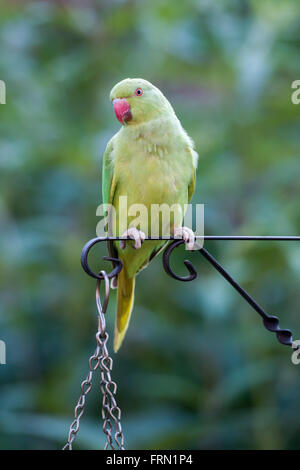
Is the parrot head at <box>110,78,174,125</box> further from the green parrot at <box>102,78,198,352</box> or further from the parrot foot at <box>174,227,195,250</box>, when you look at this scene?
the parrot foot at <box>174,227,195,250</box>

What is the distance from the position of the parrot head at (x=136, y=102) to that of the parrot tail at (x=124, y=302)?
666 millimetres

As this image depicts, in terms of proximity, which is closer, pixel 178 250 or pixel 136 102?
pixel 136 102

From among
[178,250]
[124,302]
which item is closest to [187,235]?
[124,302]

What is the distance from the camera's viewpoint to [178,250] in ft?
11.4

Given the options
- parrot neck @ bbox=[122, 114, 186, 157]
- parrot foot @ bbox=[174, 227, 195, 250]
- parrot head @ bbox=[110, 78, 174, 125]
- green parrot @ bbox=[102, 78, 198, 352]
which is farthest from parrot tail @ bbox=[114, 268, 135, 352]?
parrot head @ bbox=[110, 78, 174, 125]

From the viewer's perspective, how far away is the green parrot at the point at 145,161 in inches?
96.7

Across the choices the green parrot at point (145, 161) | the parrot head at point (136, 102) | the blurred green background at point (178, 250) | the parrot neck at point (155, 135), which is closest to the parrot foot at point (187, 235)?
the green parrot at point (145, 161)

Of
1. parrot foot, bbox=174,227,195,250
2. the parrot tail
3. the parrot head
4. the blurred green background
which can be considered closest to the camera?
parrot foot, bbox=174,227,195,250

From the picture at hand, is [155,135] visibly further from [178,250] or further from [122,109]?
[178,250]

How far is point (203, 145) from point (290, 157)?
0.47 m

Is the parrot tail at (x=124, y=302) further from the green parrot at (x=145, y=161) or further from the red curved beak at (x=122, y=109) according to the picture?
the red curved beak at (x=122, y=109)

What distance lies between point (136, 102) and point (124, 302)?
32.5 inches

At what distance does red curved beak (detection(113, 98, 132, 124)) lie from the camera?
7.96 ft

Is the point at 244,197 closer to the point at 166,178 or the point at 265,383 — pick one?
the point at 265,383
